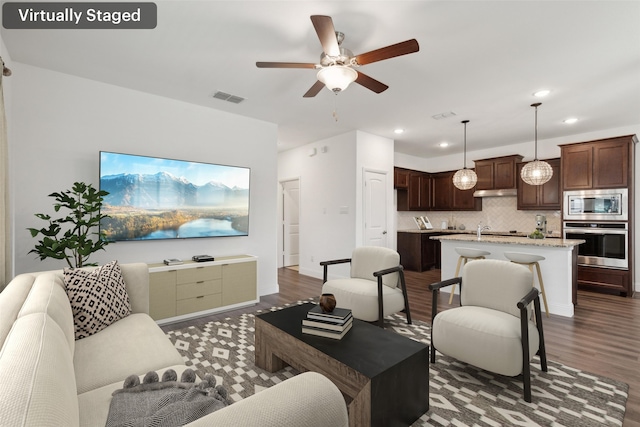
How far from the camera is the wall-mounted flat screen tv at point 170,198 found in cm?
346

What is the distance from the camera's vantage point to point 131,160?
356 cm

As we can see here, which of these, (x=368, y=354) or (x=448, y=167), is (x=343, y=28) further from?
(x=448, y=167)

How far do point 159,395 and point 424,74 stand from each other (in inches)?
137

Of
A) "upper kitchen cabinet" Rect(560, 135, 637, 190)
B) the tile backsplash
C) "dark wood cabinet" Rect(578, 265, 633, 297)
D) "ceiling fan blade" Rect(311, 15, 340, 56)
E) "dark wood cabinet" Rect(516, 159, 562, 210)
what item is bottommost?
"dark wood cabinet" Rect(578, 265, 633, 297)

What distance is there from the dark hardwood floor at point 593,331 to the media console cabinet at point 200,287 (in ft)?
0.46

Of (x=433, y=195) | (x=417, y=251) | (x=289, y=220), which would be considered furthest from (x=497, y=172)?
(x=289, y=220)

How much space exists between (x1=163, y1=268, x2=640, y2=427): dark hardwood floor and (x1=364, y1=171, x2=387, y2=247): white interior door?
3.46ft

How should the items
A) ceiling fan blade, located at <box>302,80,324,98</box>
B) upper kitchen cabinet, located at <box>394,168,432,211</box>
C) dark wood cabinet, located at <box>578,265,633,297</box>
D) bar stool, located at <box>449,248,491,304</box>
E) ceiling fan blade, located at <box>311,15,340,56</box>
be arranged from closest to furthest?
ceiling fan blade, located at <box>311,15,340,56</box>
ceiling fan blade, located at <box>302,80,324,98</box>
bar stool, located at <box>449,248,491,304</box>
dark wood cabinet, located at <box>578,265,633,297</box>
upper kitchen cabinet, located at <box>394,168,432,211</box>

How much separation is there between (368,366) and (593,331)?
3.12 m

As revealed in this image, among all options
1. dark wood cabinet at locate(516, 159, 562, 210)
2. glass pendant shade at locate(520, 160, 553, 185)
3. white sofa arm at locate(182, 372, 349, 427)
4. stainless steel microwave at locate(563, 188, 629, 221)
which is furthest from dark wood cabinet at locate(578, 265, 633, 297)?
white sofa arm at locate(182, 372, 349, 427)

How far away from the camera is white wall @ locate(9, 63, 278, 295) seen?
3.07 meters

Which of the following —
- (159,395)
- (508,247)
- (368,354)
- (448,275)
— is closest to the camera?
(159,395)

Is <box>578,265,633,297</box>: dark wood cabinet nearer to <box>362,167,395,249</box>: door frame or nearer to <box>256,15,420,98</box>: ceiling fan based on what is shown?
<box>362,167,395,249</box>: door frame

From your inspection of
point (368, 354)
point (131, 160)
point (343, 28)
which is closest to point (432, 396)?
point (368, 354)
